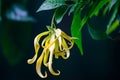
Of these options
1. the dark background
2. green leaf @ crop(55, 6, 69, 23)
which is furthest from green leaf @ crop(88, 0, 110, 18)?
the dark background

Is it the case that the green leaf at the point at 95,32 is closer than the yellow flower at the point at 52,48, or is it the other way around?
the yellow flower at the point at 52,48

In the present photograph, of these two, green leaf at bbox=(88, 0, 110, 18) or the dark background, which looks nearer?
green leaf at bbox=(88, 0, 110, 18)

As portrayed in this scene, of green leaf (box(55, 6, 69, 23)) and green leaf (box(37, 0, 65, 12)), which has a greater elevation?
green leaf (box(37, 0, 65, 12))

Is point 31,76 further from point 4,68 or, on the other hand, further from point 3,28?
point 3,28

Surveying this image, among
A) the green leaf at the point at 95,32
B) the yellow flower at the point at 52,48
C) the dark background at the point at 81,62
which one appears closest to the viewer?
the yellow flower at the point at 52,48

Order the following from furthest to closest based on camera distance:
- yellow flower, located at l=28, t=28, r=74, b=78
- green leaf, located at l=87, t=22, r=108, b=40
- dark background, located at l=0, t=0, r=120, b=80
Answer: dark background, located at l=0, t=0, r=120, b=80 → green leaf, located at l=87, t=22, r=108, b=40 → yellow flower, located at l=28, t=28, r=74, b=78

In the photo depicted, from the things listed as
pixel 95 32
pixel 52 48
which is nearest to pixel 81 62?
pixel 95 32

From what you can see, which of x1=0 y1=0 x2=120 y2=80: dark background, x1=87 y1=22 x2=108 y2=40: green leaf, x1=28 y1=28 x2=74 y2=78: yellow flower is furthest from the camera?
x1=0 y1=0 x2=120 y2=80: dark background

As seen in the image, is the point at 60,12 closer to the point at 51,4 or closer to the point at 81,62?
the point at 51,4

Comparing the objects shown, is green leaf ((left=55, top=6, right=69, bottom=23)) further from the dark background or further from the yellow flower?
the dark background

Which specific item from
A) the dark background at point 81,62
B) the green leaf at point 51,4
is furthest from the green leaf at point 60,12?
the dark background at point 81,62

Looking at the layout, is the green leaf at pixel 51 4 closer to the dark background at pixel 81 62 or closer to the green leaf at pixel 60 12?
the green leaf at pixel 60 12
